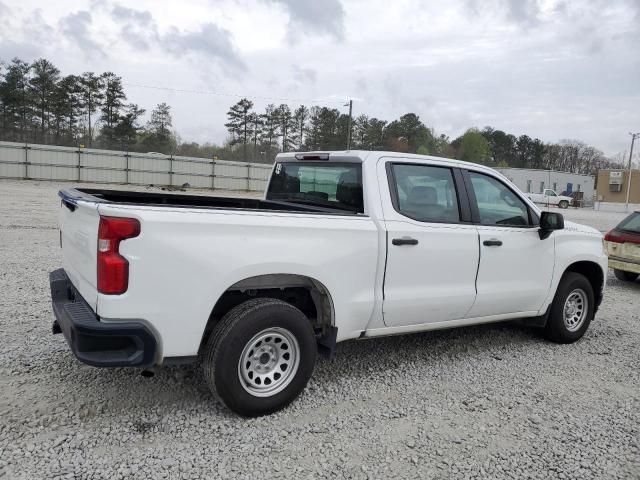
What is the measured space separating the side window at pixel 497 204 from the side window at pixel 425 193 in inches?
12.7

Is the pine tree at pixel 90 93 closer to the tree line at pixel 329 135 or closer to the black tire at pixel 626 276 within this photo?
the tree line at pixel 329 135

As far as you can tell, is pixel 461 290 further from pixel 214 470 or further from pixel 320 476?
pixel 214 470

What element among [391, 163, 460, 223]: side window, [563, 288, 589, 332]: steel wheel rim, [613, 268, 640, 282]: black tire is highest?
[391, 163, 460, 223]: side window

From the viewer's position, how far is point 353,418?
3666mm

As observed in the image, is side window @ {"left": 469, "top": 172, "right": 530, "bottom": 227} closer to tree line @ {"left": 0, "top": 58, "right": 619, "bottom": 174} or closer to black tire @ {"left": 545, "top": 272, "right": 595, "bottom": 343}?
black tire @ {"left": 545, "top": 272, "right": 595, "bottom": 343}

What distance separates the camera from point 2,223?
12828mm

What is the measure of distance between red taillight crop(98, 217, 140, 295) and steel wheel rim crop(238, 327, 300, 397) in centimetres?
92

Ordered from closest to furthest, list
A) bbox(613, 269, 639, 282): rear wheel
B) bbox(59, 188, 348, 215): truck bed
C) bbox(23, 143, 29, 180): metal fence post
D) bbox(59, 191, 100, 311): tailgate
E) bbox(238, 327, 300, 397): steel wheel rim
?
bbox(59, 191, 100, 311): tailgate → bbox(238, 327, 300, 397): steel wheel rim → bbox(59, 188, 348, 215): truck bed → bbox(613, 269, 639, 282): rear wheel → bbox(23, 143, 29, 180): metal fence post

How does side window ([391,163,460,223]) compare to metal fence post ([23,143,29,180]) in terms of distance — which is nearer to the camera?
side window ([391,163,460,223])

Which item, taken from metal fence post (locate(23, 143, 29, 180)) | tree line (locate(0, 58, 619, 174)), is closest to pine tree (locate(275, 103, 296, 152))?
tree line (locate(0, 58, 619, 174))

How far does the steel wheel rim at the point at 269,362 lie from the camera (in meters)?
3.47

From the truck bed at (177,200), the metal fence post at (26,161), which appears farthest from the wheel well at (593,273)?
the metal fence post at (26,161)

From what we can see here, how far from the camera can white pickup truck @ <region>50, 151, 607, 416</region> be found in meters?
3.06

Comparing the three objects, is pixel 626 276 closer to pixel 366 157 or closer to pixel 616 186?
pixel 366 157
